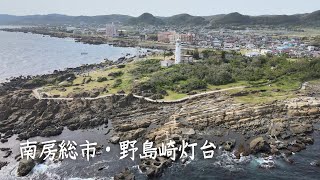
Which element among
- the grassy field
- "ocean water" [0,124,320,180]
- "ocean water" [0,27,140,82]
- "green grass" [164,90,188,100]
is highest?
the grassy field

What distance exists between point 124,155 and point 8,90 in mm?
49527

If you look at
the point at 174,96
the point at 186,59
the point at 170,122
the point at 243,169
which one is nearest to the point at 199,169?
the point at 243,169

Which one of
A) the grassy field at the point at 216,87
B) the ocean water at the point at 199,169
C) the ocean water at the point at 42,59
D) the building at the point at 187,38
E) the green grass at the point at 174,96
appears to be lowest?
the ocean water at the point at 199,169

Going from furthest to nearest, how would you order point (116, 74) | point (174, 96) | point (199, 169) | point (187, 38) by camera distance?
point (187, 38) → point (116, 74) → point (174, 96) → point (199, 169)

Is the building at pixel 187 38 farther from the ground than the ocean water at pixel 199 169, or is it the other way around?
the building at pixel 187 38

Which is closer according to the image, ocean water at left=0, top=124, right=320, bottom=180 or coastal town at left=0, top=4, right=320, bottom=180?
ocean water at left=0, top=124, right=320, bottom=180

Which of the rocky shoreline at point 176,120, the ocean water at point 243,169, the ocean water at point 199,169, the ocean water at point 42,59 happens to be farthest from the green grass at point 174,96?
the ocean water at point 42,59

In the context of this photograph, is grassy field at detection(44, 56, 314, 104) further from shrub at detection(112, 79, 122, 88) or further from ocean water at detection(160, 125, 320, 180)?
ocean water at detection(160, 125, 320, 180)

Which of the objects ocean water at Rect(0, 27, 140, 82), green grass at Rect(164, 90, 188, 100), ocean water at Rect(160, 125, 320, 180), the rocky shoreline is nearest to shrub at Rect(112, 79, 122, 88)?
the rocky shoreline

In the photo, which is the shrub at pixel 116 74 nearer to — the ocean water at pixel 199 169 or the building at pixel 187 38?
the ocean water at pixel 199 169

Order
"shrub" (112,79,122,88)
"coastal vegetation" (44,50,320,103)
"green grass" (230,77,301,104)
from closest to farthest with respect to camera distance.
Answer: "green grass" (230,77,301,104)
"coastal vegetation" (44,50,320,103)
"shrub" (112,79,122,88)

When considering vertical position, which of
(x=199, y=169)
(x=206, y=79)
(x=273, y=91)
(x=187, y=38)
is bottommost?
(x=199, y=169)

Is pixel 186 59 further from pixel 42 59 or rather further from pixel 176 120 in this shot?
pixel 42 59

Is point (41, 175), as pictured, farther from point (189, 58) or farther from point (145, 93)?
point (189, 58)
